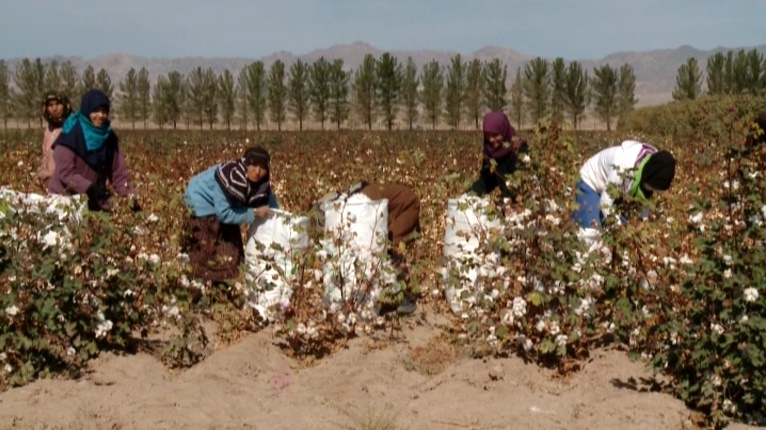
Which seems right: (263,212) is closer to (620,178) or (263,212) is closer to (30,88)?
(620,178)

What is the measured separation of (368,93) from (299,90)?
5.61 m

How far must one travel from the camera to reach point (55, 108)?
7090 mm

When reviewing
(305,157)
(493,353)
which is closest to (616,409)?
(493,353)

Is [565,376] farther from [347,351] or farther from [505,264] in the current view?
[347,351]

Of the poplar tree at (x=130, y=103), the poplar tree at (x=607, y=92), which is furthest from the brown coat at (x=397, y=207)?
the poplar tree at (x=130, y=103)

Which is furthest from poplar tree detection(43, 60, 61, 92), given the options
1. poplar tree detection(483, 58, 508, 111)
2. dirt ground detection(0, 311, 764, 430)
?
dirt ground detection(0, 311, 764, 430)

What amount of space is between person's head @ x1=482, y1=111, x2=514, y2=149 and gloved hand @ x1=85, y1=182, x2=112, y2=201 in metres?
2.51

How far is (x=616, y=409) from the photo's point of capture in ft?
15.4

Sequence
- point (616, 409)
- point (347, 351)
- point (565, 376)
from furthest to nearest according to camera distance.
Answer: point (347, 351) < point (565, 376) < point (616, 409)

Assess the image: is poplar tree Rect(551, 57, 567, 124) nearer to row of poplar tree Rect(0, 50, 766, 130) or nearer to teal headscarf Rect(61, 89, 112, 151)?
row of poplar tree Rect(0, 50, 766, 130)

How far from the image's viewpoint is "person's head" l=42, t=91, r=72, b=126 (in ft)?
23.3

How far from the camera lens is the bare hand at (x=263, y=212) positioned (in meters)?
6.16

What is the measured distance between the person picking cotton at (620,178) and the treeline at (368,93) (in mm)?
58992

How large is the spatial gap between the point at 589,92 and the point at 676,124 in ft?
115
